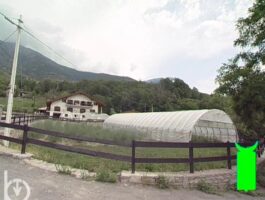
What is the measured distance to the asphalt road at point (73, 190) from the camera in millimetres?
4949

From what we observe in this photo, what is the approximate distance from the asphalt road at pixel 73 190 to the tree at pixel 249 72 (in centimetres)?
412

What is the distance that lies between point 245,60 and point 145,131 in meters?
16.2

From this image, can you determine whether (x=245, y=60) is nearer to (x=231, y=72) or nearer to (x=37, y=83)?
(x=231, y=72)

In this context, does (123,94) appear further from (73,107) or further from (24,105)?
(24,105)

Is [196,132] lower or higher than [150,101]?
lower

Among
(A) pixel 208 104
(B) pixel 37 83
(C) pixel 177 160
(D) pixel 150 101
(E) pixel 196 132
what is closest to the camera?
(C) pixel 177 160

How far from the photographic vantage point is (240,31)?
9914 mm

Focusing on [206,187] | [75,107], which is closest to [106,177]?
[206,187]

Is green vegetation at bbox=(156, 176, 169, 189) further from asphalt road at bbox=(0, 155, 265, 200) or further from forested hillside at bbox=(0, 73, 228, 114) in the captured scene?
forested hillside at bbox=(0, 73, 228, 114)

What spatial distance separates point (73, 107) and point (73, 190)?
2399 inches

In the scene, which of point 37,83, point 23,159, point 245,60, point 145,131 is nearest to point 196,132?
point 145,131
